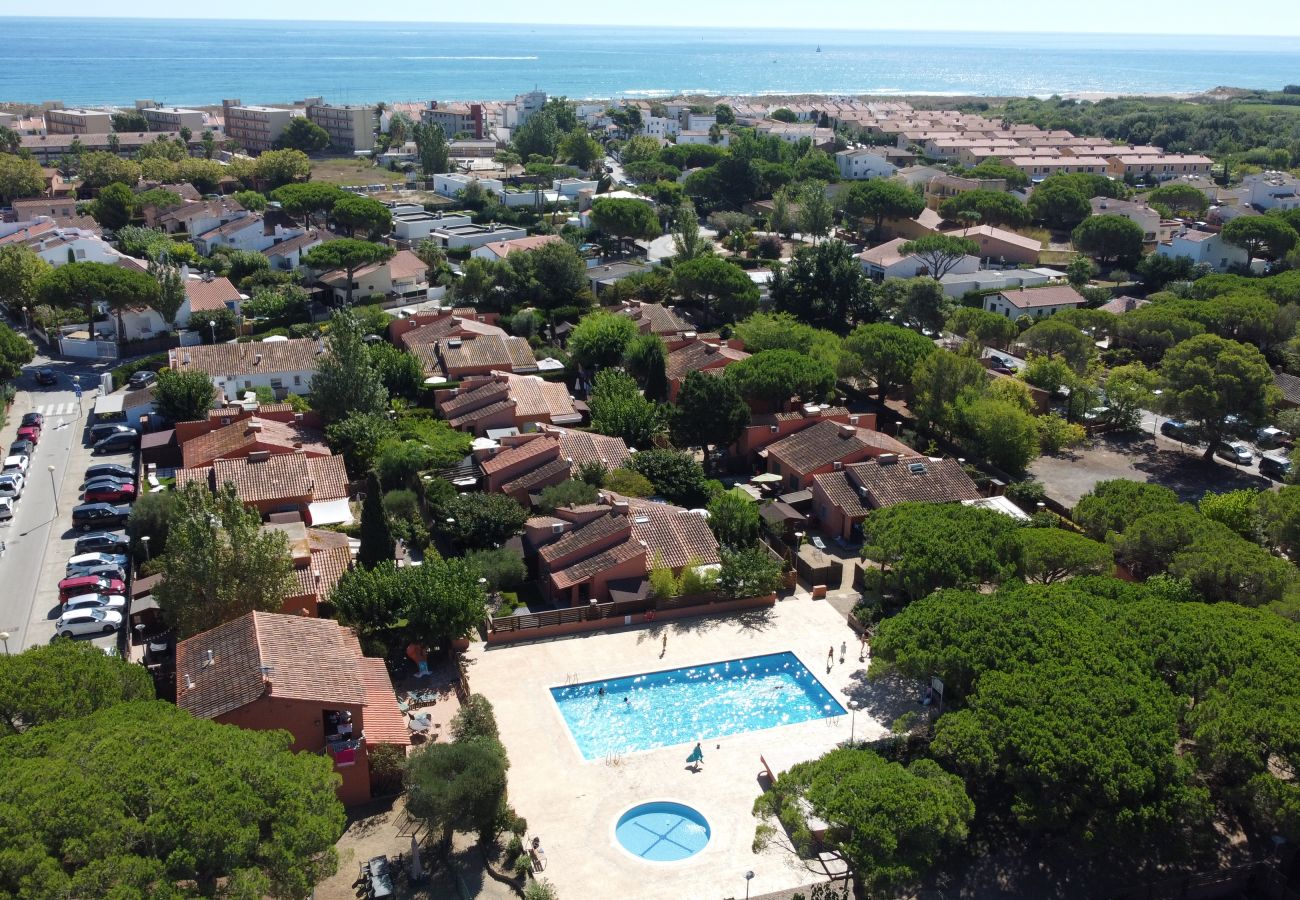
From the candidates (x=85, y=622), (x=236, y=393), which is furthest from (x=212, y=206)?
(x=85, y=622)

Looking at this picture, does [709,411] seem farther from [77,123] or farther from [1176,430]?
[77,123]

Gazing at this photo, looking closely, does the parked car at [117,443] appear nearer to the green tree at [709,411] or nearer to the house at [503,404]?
the house at [503,404]

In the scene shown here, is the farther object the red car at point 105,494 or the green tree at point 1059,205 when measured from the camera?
the green tree at point 1059,205

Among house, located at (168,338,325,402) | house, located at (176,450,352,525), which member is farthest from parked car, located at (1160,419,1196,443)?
house, located at (168,338,325,402)

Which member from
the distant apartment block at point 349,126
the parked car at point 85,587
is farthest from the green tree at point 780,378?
the distant apartment block at point 349,126

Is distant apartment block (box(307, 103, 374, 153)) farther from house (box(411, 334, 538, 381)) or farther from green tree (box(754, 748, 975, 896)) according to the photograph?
green tree (box(754, 748, 975, 896))

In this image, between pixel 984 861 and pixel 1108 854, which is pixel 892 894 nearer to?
pixel 984 861

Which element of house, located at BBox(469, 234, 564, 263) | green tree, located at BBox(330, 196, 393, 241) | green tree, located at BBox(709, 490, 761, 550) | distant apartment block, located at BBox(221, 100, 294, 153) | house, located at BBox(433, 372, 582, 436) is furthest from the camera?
distant apartment block, located at BBox(221, 100, 294, 153)
